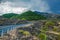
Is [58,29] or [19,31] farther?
[58,29]

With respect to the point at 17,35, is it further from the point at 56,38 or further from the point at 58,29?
the point at 58,29

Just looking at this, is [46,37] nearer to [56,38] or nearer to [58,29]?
[56,38]

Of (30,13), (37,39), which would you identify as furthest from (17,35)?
(30,13)

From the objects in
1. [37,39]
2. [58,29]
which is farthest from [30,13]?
[37,39]

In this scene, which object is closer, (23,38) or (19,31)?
(23,38)

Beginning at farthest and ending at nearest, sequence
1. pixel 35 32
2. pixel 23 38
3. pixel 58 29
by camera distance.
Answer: pixel 58 29 < pixel 35 32 < pixel 23 38

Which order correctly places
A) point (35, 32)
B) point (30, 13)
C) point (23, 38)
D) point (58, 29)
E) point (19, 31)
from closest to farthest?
point (23, 38) < point (19, 31) < point (35, 32) < point (58, 29) < point (30, 13)

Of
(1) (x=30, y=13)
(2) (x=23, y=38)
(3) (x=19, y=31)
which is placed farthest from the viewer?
(1) (x=30, y=13)

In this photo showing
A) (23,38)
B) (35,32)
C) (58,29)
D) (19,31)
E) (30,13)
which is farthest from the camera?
(30,13)
